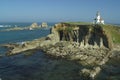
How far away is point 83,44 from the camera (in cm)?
8012

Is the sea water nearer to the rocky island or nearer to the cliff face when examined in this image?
the rocky island

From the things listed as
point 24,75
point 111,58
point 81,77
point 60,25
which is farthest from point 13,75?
point 60,25

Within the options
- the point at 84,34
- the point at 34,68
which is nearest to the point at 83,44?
the point at 84,34

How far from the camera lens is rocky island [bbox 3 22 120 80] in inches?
2623

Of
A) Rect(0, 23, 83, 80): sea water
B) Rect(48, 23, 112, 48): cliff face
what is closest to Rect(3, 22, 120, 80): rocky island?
Rect(48, 23, 112, 48): cliff face

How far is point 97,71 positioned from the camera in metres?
55.1

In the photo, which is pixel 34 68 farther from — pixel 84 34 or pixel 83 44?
pixel 84 34

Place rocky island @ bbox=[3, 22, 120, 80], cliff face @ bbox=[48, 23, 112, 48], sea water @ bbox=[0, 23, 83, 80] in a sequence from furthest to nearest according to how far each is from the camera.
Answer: cliff face @ bbox=[48, 23, 112, 48] < rocky island @ bbox=[3, 22, 120, 80] < sea water @ bbox=[0, 23, 83, 80]

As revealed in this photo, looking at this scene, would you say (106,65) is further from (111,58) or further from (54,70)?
(54,70)

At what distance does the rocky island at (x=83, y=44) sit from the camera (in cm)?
6662

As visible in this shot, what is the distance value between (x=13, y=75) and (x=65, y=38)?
36.1 meters

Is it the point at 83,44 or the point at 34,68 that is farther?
the point at 83,44

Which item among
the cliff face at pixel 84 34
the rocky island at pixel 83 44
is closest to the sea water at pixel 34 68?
the rocky island at pixel 83 44

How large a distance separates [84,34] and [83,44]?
3505mm
